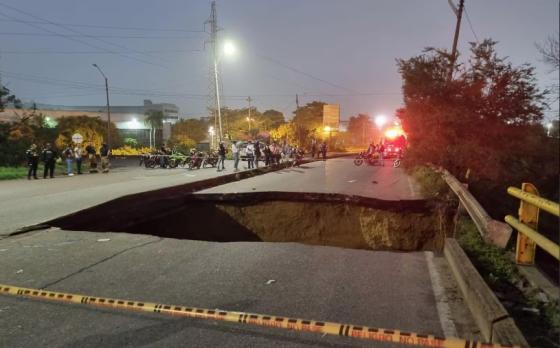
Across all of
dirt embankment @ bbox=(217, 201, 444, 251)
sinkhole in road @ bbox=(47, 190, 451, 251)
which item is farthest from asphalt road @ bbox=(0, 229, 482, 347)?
dirt embankment @ bbox=(217, 201, 444, 251)

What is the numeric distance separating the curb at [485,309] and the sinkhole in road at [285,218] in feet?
23.3

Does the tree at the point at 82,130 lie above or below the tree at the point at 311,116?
below

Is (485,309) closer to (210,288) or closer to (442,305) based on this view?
(442,305)

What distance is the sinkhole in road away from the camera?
12531 mm

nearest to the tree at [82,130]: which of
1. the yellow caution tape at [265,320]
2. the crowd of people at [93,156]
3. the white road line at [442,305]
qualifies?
the crowd of people at [93,156]

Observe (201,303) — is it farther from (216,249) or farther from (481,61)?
(481,61)

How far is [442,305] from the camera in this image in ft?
14.6

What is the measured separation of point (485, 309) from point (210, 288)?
283cm

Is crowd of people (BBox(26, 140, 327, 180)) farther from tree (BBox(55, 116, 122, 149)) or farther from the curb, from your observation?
the curb

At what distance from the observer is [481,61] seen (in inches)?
711

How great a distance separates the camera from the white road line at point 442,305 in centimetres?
385

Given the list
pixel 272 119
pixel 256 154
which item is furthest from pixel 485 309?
pixel 272 119

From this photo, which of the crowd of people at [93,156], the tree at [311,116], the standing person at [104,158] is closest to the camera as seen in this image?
the crowd of people at [93,156]

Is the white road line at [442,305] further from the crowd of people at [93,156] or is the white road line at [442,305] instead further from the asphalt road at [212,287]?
the crowd of people at [93,156]
